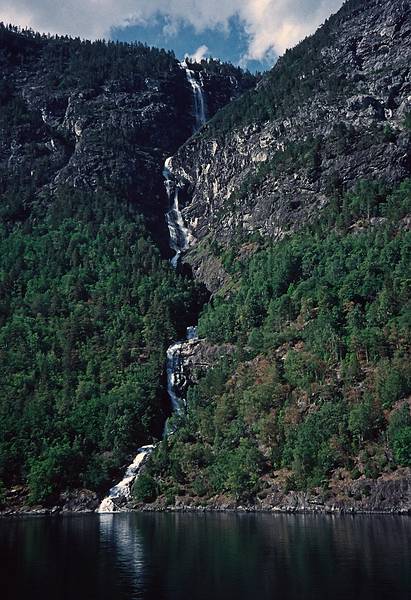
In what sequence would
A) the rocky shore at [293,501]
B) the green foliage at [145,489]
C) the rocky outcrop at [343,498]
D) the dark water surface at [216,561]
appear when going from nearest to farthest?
the dark water surface at [216,561]
the rocky outcrop at [343,498]
the rocky shore at [293,501]
the green foliage at [145,489]

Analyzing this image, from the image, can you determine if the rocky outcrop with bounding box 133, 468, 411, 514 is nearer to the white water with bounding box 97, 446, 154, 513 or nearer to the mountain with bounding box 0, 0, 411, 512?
the mountain with bounding box 0, 0, 411, 512

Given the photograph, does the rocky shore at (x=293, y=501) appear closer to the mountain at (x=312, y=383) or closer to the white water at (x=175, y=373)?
the mountain at (x=312, y=383)

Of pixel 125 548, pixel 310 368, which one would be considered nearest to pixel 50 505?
pixel 310 368

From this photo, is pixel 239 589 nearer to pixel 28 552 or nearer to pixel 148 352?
pixel 28 552

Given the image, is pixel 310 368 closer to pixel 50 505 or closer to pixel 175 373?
pixel 175 373

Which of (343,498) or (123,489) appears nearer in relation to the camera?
(343,498)

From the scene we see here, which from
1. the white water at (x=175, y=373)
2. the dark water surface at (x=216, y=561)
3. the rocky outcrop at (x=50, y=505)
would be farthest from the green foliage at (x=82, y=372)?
the dark water surface at (x=216, y=561)
